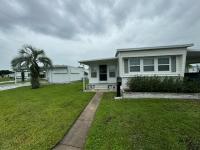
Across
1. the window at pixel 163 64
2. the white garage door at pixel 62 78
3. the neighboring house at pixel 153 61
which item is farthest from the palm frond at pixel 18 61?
the window at pixel 163 64

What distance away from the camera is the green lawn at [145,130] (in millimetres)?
3818

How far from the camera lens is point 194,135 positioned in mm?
4293

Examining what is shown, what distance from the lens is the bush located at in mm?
9852

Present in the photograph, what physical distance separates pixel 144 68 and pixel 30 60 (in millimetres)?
14611

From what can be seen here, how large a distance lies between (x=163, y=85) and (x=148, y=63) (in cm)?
228

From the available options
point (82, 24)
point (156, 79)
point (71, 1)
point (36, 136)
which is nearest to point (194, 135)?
point (36, 136)

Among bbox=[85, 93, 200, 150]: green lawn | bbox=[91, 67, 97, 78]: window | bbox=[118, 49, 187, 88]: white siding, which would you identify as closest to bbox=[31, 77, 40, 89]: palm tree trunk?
bbox=[91, 67, 97, 78]: window

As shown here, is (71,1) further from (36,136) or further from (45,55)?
(45,55)

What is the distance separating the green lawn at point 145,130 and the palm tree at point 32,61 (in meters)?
16.1

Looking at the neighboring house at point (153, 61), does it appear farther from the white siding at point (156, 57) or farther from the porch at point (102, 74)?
the porch at point (102, 74)

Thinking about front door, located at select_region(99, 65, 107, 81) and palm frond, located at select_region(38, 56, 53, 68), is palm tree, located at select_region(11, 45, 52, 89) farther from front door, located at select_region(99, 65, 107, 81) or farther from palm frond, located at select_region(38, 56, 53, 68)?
front door, located at select_region(99, 65, 107, 81)

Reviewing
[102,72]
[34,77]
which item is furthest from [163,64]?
[34,77]

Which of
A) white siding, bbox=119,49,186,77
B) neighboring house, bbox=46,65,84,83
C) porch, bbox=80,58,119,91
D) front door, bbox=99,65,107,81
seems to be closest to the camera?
white siding, bbox=119,49,186,77

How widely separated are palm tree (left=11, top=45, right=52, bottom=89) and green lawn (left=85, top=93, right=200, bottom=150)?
16.1 meters
